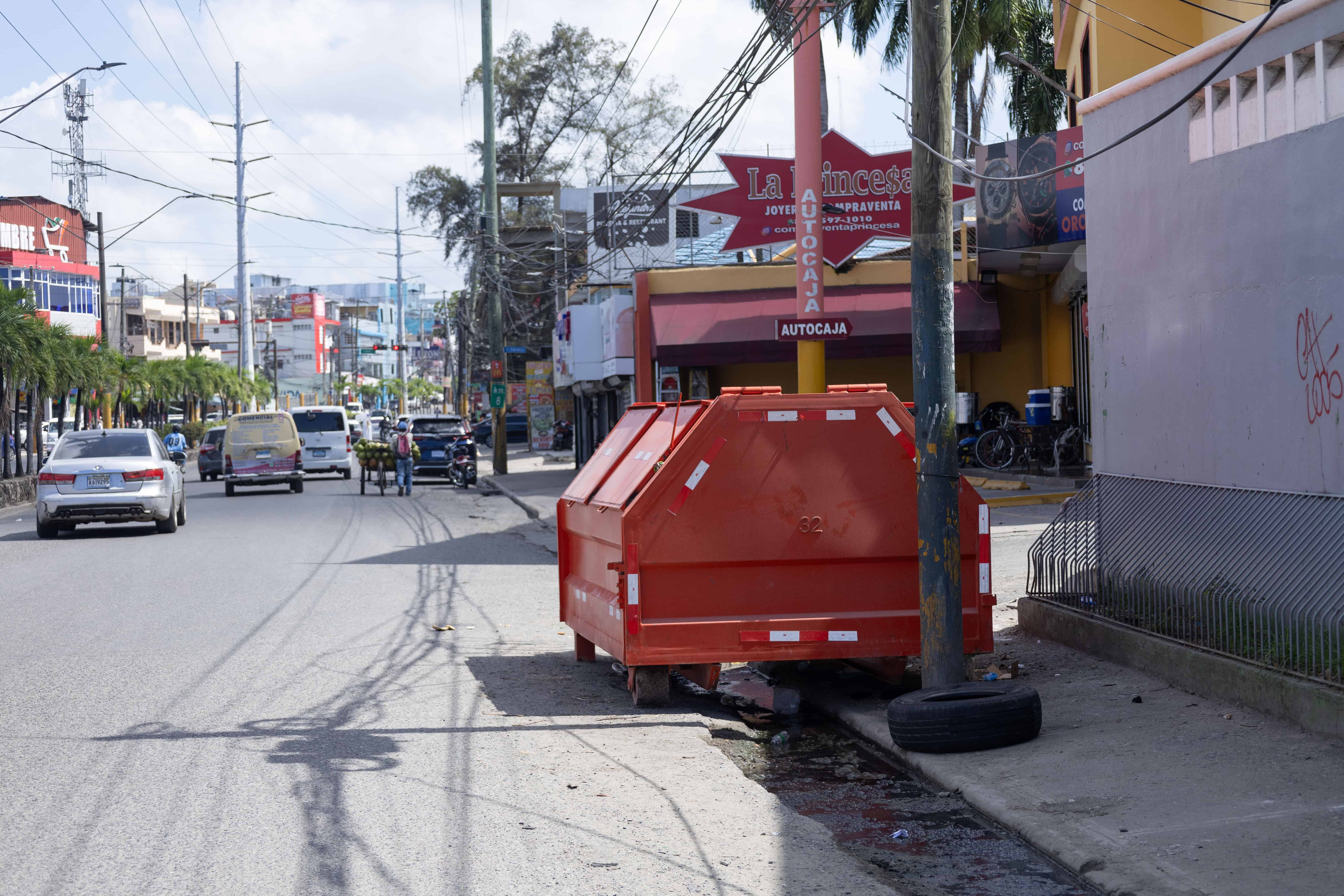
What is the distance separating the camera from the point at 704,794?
20.6 feet

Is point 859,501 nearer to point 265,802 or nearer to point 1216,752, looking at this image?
point 1216,752

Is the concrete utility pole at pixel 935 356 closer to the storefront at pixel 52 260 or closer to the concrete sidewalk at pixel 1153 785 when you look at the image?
the concrete sidewalk at pixel 1153 785

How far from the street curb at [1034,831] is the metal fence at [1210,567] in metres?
1.93

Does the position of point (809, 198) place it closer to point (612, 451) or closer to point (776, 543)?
point (612, 451)

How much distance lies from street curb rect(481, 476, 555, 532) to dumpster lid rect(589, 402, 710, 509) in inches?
488

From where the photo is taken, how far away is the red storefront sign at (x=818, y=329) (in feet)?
42.2

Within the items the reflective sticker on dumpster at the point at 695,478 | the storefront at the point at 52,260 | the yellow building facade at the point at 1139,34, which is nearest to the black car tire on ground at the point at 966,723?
the reflective sticker on dumpster at the point at 695,478

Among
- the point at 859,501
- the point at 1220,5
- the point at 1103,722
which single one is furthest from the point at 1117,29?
the point at 1103,722

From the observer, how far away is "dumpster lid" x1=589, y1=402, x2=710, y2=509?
8.38 metres

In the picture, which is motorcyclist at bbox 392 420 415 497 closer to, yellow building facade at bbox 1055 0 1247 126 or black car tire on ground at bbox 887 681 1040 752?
yellow building facade at bbox 1055 0 1247 126

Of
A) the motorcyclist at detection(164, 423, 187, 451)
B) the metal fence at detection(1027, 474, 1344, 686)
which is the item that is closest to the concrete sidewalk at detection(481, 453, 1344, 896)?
the metal fence at detection(1027, 474, 1344, 686)

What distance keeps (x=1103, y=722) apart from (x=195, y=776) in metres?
4.86

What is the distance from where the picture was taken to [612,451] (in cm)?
990

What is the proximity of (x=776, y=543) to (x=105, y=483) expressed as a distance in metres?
15.2
